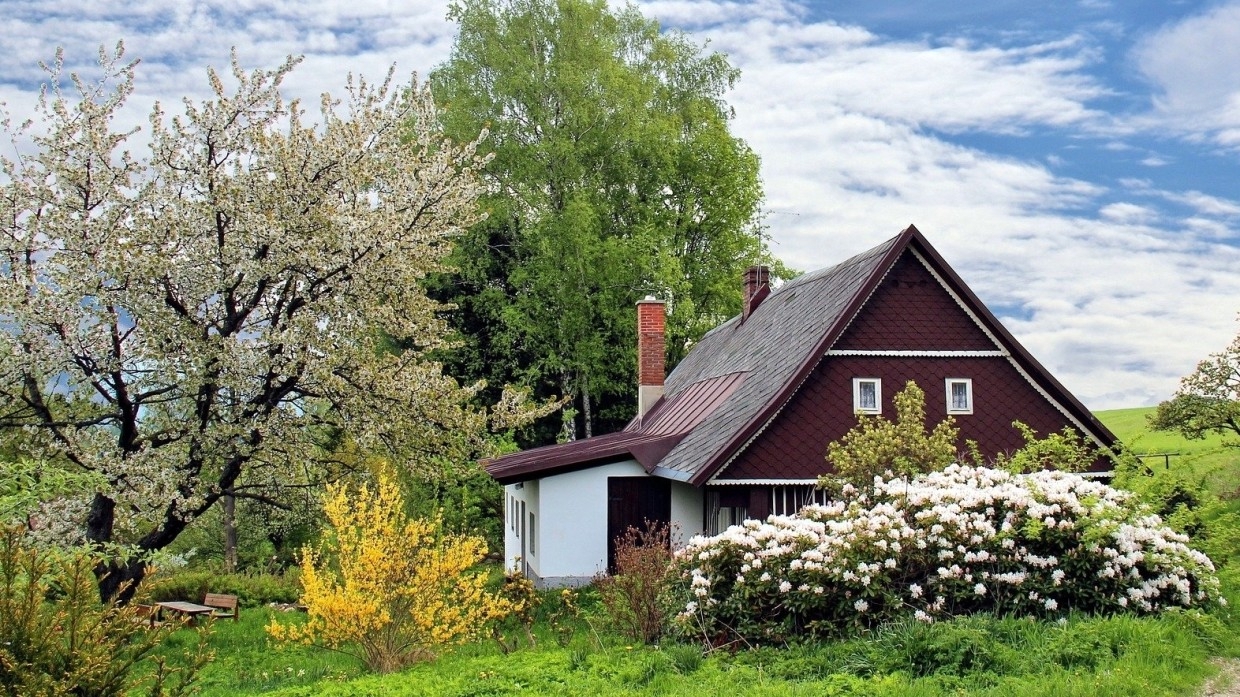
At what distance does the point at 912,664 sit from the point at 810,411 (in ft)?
29.1

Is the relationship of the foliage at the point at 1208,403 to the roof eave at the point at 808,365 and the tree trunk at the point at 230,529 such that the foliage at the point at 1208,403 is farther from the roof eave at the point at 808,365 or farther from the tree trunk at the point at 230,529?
the tree trunk at the point at 230,529

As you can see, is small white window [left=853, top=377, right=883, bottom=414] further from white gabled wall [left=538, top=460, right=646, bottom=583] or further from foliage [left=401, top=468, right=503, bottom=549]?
foliage [left=401, top=468, right=503, bottom=549]

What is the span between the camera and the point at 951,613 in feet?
32.8

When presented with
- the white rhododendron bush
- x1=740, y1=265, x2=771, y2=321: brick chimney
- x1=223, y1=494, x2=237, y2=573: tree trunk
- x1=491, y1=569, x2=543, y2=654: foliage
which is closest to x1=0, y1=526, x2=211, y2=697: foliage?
the white rhododendron bush

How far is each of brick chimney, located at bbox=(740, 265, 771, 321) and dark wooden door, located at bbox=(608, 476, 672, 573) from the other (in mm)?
7395

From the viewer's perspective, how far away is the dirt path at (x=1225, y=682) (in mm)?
8125

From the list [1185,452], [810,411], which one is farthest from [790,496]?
[1185,452]

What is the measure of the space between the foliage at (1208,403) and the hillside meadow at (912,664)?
17699 mm

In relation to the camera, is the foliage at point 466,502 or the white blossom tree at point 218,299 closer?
the white blossom tree at point 218,299

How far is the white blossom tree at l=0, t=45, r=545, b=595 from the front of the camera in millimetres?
13742

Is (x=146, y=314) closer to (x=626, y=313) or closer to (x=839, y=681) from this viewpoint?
(x=839, y=681)

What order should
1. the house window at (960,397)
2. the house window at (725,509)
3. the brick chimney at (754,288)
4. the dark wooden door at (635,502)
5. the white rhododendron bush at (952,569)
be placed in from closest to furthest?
the white rhododendron bush at (952,569) → the house window at (725,509) → the house window at (960,397) → the dark wooden door at (635,502) → the brick chimney at (754,288)

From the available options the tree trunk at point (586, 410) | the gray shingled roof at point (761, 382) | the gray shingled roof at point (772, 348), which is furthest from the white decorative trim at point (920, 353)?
the tree trunk at point (586, 410)

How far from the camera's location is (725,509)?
18219 mm
